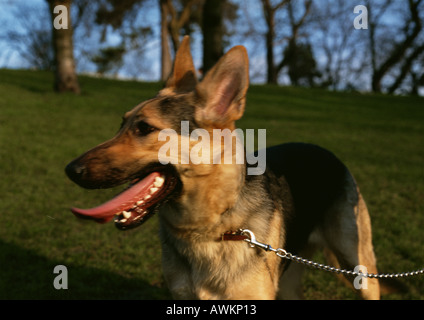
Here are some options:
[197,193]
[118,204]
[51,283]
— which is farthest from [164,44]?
[118,204]

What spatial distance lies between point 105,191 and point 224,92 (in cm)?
478

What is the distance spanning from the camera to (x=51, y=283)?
4.25 metres

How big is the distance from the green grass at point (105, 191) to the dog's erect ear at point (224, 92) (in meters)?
2.30

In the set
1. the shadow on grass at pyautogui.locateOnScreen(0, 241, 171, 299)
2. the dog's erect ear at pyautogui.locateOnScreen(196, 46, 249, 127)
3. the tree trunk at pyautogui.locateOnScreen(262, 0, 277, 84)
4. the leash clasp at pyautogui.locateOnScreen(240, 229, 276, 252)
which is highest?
the tree trunk at pyautogui.locateOnScreen(262, 0, 277, 84)

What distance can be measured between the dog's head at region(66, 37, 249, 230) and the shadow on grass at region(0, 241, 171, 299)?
1946 mm

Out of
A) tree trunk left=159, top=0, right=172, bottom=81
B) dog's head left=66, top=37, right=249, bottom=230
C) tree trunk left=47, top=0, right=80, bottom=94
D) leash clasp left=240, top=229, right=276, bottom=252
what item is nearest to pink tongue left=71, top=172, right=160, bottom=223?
dog's head left=66, top=37, right=249, bottom=230

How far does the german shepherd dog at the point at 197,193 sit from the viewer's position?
101 inches

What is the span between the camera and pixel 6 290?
404cm

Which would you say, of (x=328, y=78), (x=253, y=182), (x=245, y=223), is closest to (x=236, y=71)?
(x=253, y=182)

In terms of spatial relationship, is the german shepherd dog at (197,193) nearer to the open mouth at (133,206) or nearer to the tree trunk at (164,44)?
the open mouth at (133,206)

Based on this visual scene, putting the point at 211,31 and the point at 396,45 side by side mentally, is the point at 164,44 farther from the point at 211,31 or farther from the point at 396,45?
the point at 396,45

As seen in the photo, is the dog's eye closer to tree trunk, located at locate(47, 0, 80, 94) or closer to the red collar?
the red collar

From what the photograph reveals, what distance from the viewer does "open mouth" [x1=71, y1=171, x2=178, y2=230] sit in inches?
99.5

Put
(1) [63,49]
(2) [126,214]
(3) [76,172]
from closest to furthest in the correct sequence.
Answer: (3) [76,172]
(2) [126,214]
(1) [63,49]
